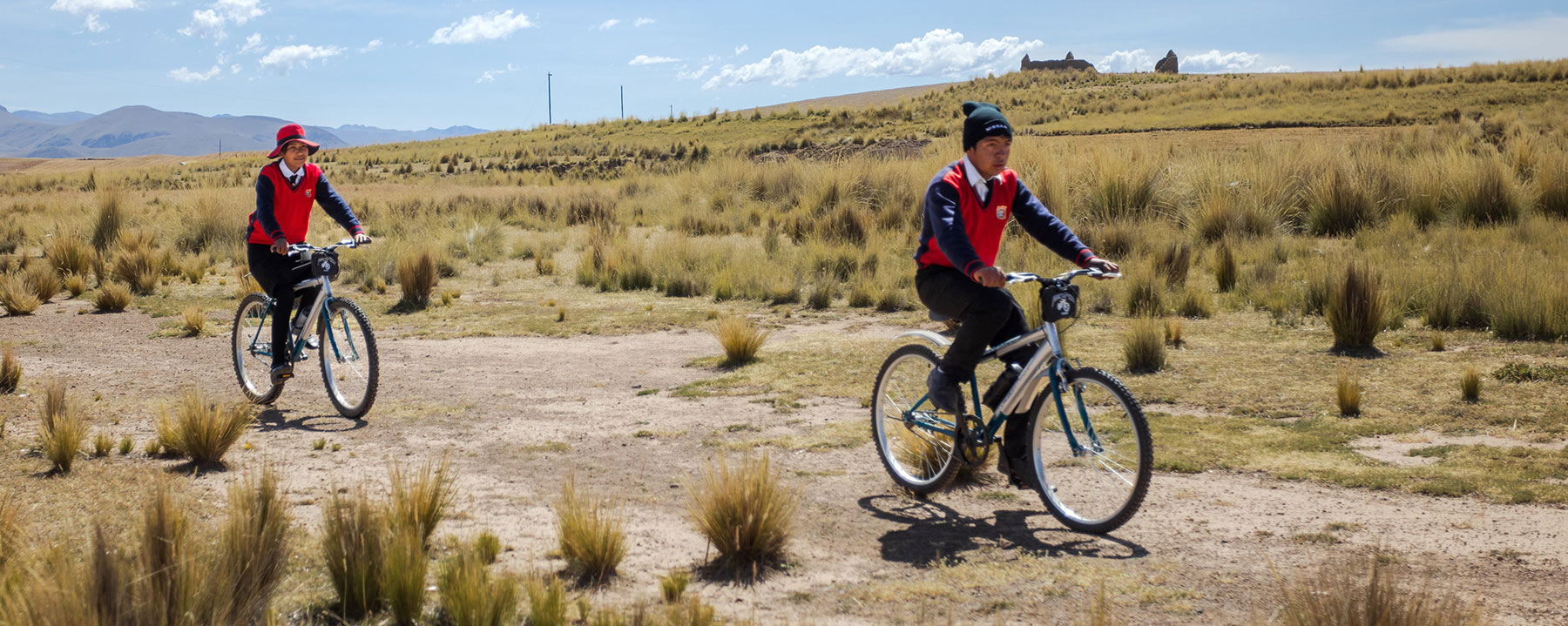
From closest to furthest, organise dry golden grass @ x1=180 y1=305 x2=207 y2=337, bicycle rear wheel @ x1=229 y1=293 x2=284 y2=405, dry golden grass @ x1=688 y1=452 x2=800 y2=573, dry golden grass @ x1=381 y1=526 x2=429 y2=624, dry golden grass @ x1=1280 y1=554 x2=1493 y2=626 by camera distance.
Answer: dry golden grass @ x1=1280 y1=554 x2=1493 y2=626, dry golden grass @ x1=381 y1=526 x2=429 y2=624, dry golden grass @ x1=688 y1=452 x2=800 y2=573, bicycle rear wheel @ x1=229 y1=293 x2=284 y2=405, dry golden grass @ x1=180 y1=305 x2=207 y2=337

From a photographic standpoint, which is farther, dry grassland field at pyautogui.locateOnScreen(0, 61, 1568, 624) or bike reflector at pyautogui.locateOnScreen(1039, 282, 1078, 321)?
bike reflector at pyautogui.locateOnScreen(1039, 282, 1078, 321)

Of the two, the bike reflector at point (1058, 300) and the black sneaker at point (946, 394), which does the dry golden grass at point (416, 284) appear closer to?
the black sneaker at point (946, 394)

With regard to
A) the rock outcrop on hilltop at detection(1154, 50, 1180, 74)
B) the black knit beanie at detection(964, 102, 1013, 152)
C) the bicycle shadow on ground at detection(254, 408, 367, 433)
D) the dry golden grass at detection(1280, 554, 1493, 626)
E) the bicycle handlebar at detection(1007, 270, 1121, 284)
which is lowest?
the bicycle shadow on ground at detection(254, 408, 367, 433)

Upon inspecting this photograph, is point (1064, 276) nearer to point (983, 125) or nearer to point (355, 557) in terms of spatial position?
point (983, 125)

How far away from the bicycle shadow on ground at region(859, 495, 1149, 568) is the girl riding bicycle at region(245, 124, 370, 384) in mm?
4373

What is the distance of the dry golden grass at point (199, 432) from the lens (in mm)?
5566

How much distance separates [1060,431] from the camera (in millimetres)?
4543

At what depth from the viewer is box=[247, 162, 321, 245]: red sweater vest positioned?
Answer: 7.05 m

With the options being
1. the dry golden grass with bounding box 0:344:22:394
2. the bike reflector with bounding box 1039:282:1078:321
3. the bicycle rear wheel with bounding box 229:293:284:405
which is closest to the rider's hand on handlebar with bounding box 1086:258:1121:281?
the bike reflector with bounding box 1039:282:1078:321

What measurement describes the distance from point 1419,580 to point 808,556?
225 cm

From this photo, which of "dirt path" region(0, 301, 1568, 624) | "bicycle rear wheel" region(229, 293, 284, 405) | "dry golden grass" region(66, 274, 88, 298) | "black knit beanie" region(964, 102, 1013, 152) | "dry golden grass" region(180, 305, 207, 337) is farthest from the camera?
"dry golden grass" region(66, 274, 88, 298)

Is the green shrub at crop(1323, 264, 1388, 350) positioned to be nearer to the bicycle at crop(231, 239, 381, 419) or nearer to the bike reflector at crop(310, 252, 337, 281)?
the bicycle at crop(231, 239, 381, 419)

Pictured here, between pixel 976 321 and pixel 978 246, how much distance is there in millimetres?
413

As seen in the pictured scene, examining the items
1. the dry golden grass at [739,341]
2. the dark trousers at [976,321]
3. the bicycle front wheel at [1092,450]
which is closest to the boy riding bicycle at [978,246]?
the dark trousers at [976,321]
